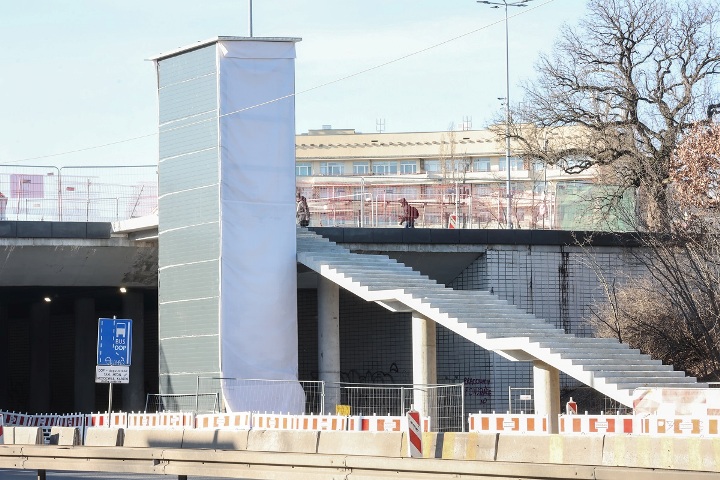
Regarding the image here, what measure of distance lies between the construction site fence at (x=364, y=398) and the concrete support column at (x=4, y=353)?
24.8 meters

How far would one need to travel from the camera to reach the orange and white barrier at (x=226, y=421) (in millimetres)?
28109

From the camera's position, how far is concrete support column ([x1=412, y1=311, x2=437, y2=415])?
31.1 metres

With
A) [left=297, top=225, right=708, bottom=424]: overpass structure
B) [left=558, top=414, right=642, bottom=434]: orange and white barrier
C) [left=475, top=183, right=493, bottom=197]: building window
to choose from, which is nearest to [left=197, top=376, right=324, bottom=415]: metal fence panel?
[left=297, top=225, right=708, bottom=424]: overpass structure

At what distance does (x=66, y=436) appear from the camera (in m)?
26.5

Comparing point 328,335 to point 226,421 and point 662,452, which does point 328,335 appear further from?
point 662,452

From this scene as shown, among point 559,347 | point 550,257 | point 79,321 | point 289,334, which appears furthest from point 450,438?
point 79,321

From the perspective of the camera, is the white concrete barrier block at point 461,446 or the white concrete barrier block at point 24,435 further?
the white concrete barrier block at point 24,435

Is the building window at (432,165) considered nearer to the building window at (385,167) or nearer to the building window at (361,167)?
the building window at (385,167)

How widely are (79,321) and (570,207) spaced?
20.1 m

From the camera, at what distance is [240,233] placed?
1368 inches

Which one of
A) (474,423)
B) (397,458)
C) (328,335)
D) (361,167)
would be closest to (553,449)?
(474,423)

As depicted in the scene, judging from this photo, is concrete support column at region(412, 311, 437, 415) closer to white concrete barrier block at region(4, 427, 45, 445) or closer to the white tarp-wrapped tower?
the white tarp-wrapped tower

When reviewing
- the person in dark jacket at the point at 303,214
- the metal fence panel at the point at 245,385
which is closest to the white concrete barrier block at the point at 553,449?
the metal fence panel at the point at 245,385

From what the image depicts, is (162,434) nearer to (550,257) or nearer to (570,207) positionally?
(550,257)
